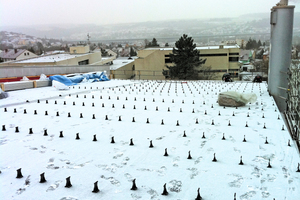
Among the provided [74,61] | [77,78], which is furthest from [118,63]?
[77,78]

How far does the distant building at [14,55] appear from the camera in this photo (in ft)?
172

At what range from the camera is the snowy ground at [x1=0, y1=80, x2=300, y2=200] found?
3.12 meters

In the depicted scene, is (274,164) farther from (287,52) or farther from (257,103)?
(287,52)

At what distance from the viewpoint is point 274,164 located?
12.6ft

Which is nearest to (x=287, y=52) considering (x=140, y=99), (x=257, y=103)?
(x=257, y=103)

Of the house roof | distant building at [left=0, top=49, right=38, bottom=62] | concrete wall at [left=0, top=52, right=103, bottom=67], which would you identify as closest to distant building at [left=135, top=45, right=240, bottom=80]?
concrete wall at [left=0, top=52, right=103, bottom=67]

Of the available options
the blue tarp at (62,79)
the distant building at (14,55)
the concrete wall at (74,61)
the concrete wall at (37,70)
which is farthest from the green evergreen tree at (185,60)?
the distant building at (14,55)

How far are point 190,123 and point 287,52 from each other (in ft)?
22.5

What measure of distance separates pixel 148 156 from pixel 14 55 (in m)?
58.3

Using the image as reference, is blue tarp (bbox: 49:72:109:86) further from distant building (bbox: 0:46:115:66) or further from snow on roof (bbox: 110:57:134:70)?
snow on roof (bbox: 110:57:134:70)

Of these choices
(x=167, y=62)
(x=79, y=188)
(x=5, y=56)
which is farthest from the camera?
(x=5, y=56)

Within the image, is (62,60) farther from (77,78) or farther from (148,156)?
(148,156)

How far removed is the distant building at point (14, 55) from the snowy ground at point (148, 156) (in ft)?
168

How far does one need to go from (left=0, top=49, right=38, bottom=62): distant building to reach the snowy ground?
5135 centimetres
